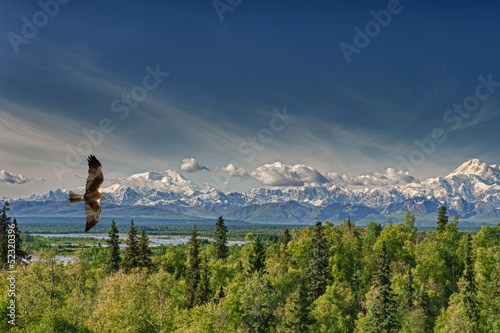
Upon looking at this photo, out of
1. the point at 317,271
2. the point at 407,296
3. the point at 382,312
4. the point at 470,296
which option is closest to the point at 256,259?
the point at 317,271

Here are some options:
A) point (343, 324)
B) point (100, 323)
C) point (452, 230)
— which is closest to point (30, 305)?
point (100, 323)

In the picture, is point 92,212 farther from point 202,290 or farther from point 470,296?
point 470,296

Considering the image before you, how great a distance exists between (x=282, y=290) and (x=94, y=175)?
202 ft

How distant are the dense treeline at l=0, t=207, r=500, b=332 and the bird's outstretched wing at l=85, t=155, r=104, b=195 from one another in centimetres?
3284

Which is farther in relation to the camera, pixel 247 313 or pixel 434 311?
pixel 434 311

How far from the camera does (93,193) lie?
32.3 feet

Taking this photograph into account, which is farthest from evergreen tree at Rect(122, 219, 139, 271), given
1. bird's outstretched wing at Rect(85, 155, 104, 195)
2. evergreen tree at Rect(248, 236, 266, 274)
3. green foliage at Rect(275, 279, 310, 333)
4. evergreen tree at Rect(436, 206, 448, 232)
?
evergreen tree at Rect(436, 206, 448, 232)

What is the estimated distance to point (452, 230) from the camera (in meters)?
96.6

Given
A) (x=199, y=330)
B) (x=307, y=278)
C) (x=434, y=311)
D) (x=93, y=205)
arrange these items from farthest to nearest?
(x=307, y=278) → (x=434, y=311) → (x=199, y=330) → (x=93, y=205)

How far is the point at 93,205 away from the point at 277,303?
5774 centimetres

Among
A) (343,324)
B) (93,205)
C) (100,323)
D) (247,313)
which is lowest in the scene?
(343,324)

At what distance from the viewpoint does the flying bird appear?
30.7 ft

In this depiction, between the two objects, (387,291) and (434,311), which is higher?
(387,291)

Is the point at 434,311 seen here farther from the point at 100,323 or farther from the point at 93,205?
the point at 93,205
